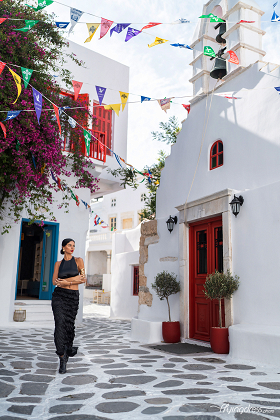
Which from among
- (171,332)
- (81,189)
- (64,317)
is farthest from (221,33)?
(64,317)

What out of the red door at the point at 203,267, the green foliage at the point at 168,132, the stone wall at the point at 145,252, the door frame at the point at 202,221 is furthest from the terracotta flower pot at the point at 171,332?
the green foliage at the point at 168,132

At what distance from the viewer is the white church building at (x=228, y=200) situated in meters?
5.04

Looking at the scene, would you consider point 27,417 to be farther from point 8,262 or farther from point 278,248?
point 8,262

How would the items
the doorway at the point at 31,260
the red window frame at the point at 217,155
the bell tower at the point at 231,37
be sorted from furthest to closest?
the doorway at the point at 31,260 → the red window frame at the point at 217,155 → the bell tower at the point at 231,37

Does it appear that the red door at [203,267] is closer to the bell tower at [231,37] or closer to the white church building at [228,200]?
the white church building at [228,200]

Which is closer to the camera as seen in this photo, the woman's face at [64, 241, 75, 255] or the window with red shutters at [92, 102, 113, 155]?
the woman's face at [64, 241, 75, 255]

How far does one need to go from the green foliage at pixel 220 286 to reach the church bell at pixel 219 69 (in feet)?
12.7

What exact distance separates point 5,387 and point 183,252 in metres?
3.98

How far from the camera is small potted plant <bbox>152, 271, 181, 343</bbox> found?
6.34m

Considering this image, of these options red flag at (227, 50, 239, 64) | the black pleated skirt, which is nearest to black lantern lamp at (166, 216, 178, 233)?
red flag at (227, 50, 239, 64)

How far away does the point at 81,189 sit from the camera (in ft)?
32.5

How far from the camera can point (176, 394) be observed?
Answer: 10.7 feet

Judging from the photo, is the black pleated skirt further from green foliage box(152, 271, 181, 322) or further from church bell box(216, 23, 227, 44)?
church bell box(216, 23, 227, 44)

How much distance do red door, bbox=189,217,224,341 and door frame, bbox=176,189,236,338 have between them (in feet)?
0.29
